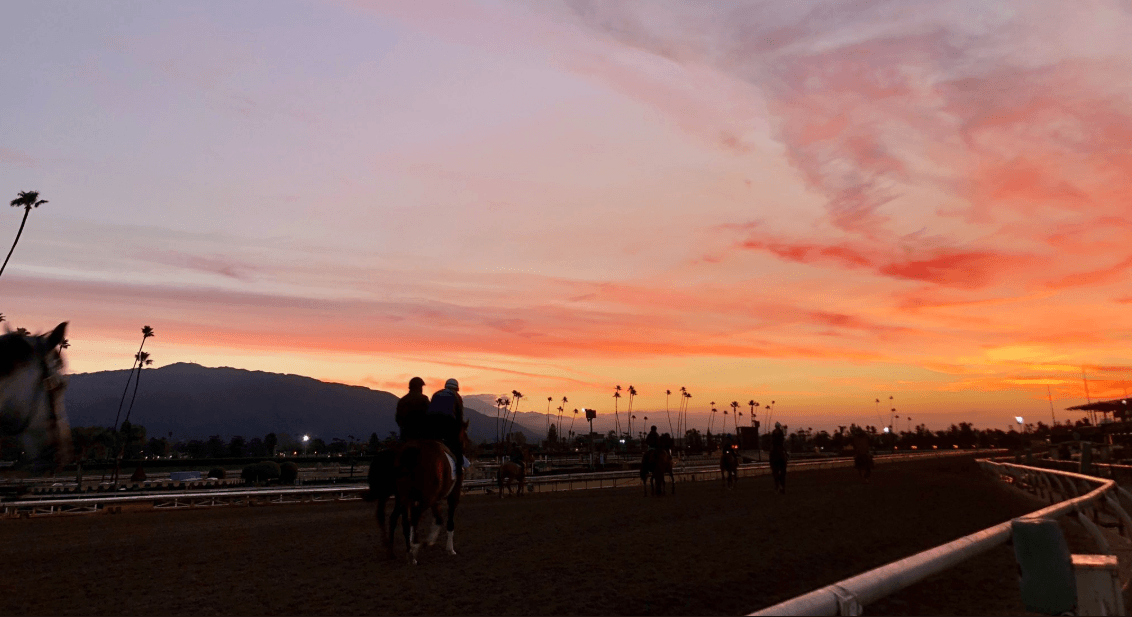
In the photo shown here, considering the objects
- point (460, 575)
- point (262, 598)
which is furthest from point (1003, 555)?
point (262, 598)

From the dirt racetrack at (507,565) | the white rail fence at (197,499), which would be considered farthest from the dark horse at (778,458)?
the white rail fence at (197,499)

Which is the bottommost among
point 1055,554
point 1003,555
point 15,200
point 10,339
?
point 1003,555

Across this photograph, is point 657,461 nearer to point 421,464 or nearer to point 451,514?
point 451,514

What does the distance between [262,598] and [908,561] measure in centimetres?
675

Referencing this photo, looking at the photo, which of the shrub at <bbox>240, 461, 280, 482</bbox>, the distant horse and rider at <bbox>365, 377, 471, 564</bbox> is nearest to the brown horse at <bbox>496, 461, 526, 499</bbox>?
the distant horse and rider at <bbox>365, 377, 471, 564</bbox>

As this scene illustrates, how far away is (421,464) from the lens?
1011 centimetres

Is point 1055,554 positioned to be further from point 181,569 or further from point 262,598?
point 181,569

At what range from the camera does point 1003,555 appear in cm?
1151

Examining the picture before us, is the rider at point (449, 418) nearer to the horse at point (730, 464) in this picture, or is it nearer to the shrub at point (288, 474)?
the horse at point (730, 464)

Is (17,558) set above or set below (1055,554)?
below

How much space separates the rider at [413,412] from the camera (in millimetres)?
10695

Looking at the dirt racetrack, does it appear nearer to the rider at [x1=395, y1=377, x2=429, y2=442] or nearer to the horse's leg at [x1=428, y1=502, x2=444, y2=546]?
the horse's leg at [x1=428, y1=502, x2=444, y2=546]

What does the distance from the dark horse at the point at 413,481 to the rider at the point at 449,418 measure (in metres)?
0.22

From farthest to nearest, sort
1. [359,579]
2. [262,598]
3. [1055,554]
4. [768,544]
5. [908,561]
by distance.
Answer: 1. [768,544]
2. [359,579]
3. [262,598]
4. [1055,554]
5. [908,561]
